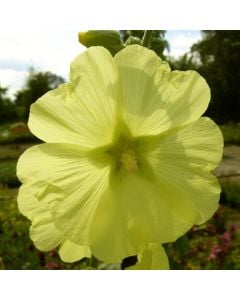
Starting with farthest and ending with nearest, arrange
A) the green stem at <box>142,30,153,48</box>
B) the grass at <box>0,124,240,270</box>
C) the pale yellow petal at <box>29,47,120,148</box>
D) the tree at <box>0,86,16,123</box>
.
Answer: the tree at <box>0,86,16,123</box> → the grass at <box>0,124,240,270</box> → the green stem at <box>142,30,153,48</box> → the pale yellow petal at <box>29,47,120,148</box>

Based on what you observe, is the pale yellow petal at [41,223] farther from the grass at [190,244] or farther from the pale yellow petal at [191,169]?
the grass at [190,244]

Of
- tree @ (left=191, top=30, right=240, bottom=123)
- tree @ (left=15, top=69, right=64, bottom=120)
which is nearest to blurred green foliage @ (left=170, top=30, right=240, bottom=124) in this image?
tree @ (left=191, top=30, right=240, bottom=123)

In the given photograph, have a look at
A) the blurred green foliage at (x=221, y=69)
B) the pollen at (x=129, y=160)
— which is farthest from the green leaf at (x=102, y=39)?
the blurred green foliage at (x=221, y=69)

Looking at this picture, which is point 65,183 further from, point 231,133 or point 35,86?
point 35,86

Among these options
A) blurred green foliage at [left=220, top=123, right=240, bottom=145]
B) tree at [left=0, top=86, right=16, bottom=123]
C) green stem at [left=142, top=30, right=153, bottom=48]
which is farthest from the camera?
tree at [left=0, top=86, right=16, bottom=123]

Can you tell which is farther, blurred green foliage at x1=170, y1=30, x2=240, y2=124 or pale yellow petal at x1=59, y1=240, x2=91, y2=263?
blurred green foliage at x1=170, y1=30, x2=240, y2=124

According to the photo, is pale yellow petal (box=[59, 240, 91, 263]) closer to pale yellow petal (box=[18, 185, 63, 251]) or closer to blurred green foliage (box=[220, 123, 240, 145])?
pale yellow petal (box=[18, 185, 63, 251])
